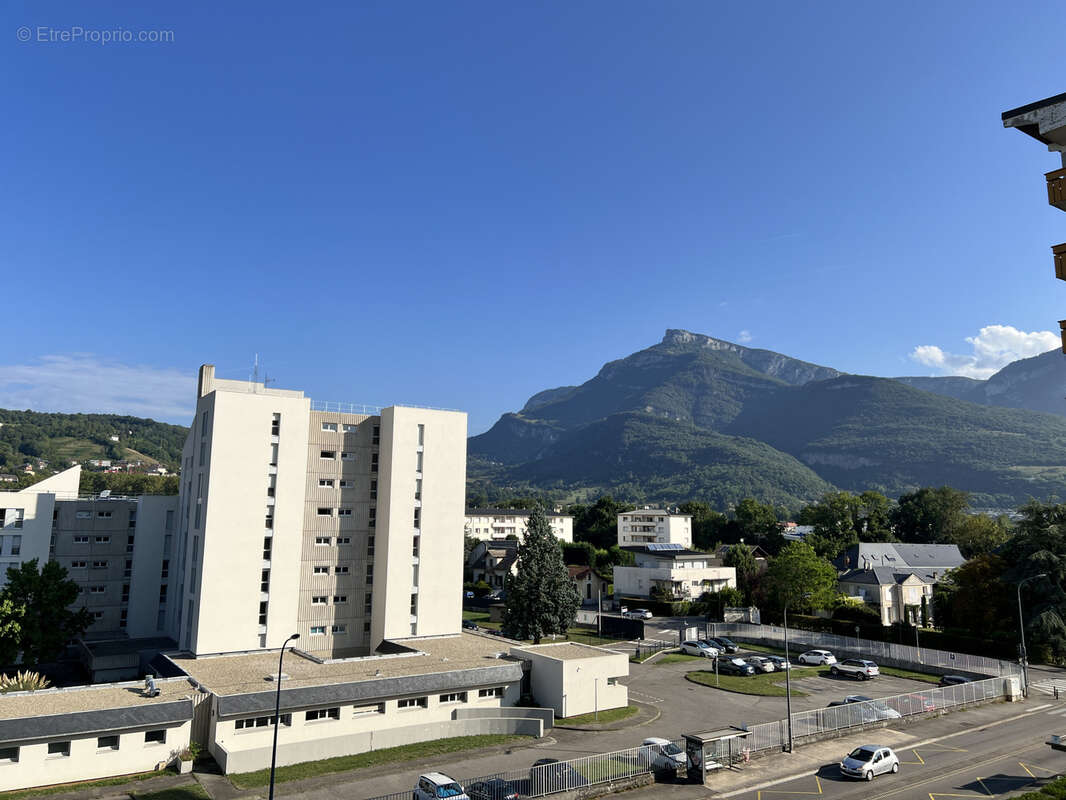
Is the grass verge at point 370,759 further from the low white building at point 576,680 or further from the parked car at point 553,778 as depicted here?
the parked car at point 553,778

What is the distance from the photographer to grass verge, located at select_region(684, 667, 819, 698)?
173ft

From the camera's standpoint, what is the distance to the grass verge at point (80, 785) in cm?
3031

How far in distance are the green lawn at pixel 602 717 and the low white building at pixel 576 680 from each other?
0.38 meters

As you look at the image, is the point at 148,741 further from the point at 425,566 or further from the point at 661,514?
the point at 661,514

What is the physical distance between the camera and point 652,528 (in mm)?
161750

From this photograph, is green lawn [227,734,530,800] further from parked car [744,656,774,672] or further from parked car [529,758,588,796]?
parked car [744,656,774,672]

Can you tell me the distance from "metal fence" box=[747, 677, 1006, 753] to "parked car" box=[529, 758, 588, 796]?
446 inches

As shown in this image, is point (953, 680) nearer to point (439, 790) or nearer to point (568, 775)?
point (568, 775)

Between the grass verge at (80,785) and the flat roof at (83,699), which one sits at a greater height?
the flat roof at (83,699)

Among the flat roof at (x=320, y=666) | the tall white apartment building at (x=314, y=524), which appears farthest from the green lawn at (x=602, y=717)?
the tall white apartment building at (x=314, y=524)

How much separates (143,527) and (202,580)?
74.2ft

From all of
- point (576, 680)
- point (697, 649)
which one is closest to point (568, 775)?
point (576, 680)

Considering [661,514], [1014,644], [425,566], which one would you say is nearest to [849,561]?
[1014,644]

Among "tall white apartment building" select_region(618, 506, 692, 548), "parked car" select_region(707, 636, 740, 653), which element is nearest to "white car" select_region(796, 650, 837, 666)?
"parked car" select_region(707, 636, 740, 653)
